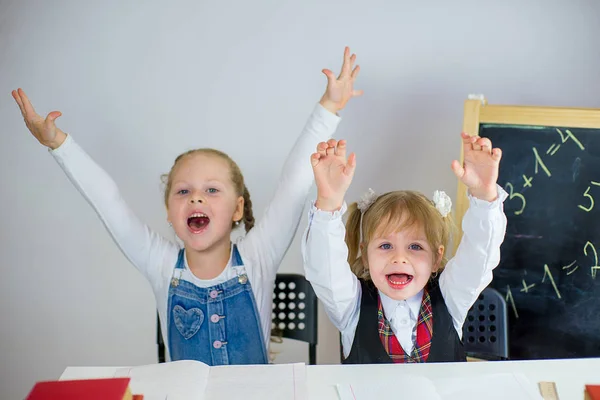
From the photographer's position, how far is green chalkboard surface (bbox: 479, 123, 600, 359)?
1775mm

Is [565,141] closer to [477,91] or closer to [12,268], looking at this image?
[477,91]

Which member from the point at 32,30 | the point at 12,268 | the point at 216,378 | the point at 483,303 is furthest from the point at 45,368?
the point at 483,303

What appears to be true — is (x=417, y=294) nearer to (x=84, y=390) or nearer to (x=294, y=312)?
(x=294, y=312)

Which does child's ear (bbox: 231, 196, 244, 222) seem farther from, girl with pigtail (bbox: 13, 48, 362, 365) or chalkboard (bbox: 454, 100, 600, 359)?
chalkboard (bbox: 454, 100, 600, 359)

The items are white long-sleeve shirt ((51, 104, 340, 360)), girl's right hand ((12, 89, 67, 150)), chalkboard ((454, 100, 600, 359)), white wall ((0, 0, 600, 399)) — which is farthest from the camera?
white wall ((0, 0, 600, 399))

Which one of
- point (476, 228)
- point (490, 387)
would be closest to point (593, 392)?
point (490, 387)

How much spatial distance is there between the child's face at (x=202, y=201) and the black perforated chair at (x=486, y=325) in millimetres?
697

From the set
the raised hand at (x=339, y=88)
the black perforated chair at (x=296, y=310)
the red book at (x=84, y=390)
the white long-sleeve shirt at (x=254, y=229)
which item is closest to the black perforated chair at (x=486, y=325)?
the black perforated chair at (x=296, y=310)

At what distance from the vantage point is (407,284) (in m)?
1.47

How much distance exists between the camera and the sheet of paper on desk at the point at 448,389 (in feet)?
3.51

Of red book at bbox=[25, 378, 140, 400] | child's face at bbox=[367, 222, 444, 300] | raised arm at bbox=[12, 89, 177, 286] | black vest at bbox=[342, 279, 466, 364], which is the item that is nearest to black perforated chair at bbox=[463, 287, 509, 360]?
black vest at bbox=[342, 279, 466, 364]

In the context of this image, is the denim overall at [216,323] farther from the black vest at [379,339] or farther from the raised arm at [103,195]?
the black vest at [379,339]

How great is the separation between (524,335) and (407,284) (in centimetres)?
61

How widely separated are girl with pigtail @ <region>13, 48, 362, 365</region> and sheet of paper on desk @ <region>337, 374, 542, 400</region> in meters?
0.62
